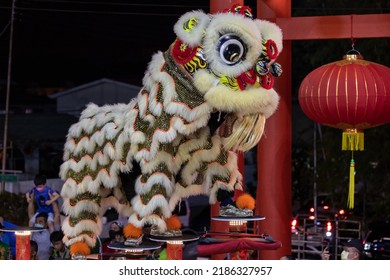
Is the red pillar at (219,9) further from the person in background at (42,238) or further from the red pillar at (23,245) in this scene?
the person in background at (42,238)

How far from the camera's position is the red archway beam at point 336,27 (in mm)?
5844

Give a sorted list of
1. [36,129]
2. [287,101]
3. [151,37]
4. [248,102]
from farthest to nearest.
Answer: [36,129] < [151,37] < [287,101] < [248,102]

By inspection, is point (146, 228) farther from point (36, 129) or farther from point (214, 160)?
point (36, 129)

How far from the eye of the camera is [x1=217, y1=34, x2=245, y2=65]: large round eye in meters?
4.08

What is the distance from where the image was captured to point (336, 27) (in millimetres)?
5965

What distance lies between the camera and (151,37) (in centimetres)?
1162

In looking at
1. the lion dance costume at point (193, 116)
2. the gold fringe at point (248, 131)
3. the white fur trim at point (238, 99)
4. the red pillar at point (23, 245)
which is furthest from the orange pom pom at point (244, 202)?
the red pillar at point (23, 245)

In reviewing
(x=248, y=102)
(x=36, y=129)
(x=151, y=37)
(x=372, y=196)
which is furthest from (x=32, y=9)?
(x=248, y=102)

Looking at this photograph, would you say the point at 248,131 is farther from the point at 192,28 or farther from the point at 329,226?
the point at 329,226

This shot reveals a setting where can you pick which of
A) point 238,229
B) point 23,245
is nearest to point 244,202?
point 238,229

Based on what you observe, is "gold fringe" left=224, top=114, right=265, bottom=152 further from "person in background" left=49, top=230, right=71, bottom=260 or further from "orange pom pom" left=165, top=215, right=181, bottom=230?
"person in background" left=49, top=230, right=71, bottom=260

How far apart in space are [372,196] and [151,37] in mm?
3336

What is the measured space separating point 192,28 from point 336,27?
2.01m

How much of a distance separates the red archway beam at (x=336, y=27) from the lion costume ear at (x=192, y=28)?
189 cm
